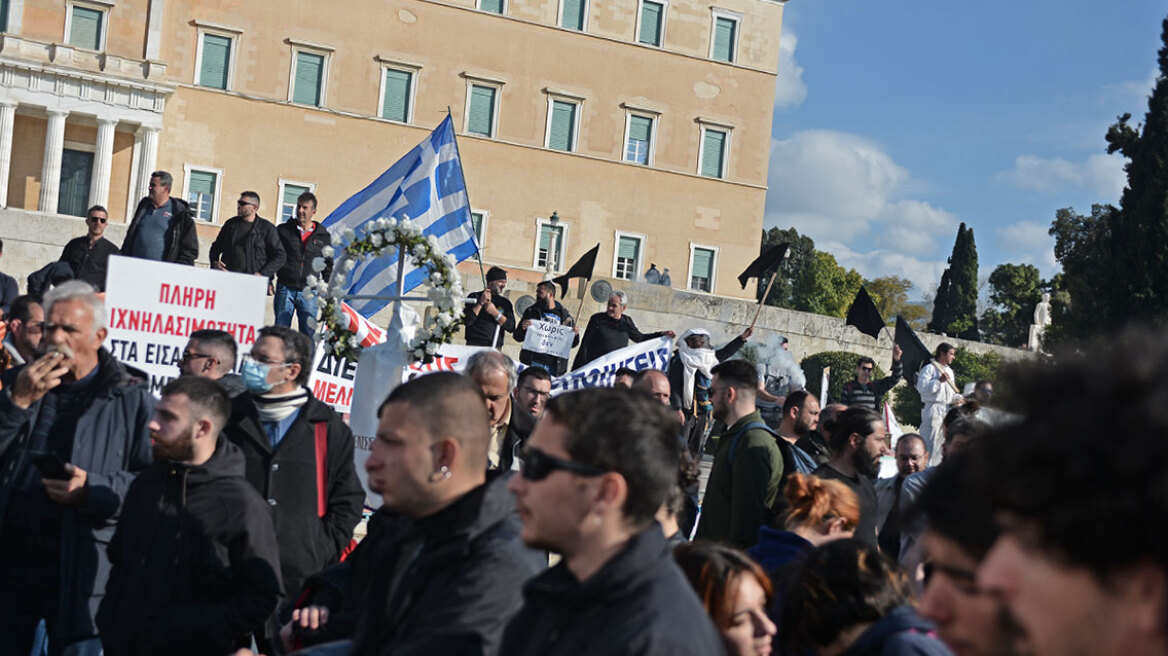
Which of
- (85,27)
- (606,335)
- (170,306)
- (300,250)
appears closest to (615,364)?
(606,335)

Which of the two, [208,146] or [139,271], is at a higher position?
[208,146]

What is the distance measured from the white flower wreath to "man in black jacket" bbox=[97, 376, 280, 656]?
146 inches

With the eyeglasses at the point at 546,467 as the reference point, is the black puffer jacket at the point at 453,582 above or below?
below

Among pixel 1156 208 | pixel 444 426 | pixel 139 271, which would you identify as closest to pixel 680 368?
pixel 139 271

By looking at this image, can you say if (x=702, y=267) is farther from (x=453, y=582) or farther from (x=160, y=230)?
(x=453, y=582)

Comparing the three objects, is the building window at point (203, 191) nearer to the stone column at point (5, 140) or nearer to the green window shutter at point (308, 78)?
the green window shutter at point (308, 78)

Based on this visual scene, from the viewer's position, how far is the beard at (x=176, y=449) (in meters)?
4.53

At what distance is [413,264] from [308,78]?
36.7 meters

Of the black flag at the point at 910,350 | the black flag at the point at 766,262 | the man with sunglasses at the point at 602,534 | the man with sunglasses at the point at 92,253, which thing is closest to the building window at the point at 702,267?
the black flag at the point at 910,350

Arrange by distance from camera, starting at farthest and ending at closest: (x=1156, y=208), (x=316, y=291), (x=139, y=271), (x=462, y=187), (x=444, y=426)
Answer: (x=1156, y=208) → (x=462, y=187) → (x=316, y=291) → (x=139, y=271) → (x=444, y=426)

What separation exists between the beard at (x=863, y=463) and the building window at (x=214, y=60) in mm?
39373

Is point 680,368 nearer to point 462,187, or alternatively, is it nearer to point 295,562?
point 462,187

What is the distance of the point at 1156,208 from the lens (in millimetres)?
32938

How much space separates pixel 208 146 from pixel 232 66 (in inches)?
110
